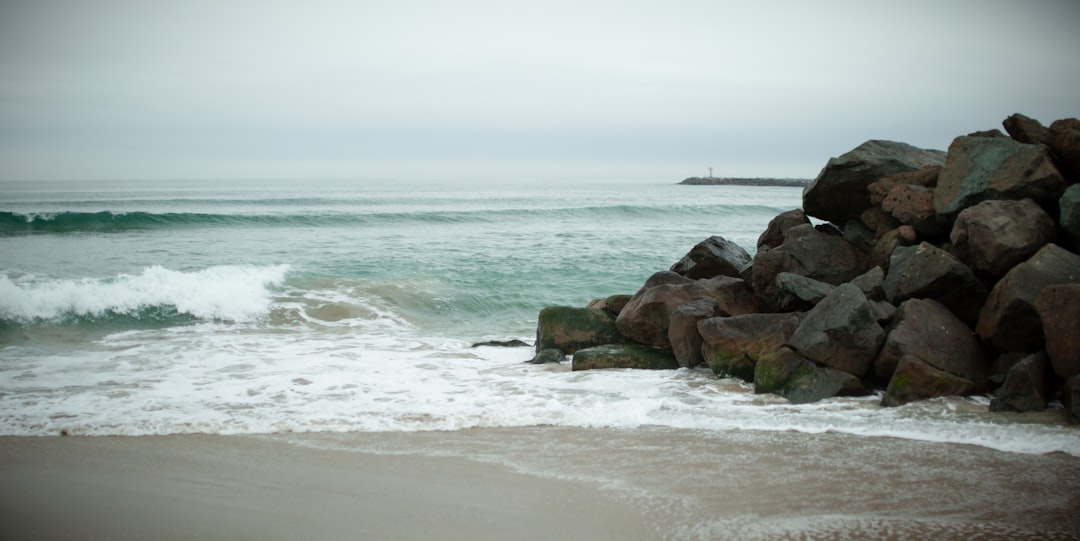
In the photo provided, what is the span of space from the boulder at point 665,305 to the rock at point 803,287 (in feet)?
2.16

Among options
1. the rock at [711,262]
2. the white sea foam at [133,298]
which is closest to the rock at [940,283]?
the rock at [711,262]

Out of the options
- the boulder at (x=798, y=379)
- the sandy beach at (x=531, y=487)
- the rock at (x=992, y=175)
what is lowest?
the sandy beach at (x=531, y=487)

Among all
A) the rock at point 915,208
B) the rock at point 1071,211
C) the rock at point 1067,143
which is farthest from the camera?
the rock at point 915,208

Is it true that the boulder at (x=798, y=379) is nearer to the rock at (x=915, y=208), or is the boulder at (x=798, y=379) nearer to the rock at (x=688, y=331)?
the rock at (x=688, y=331)

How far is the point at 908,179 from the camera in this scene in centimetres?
776

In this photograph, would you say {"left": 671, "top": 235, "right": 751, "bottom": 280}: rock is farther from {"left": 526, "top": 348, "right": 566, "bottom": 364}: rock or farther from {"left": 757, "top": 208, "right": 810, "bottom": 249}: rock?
{"left": 526, "top": 348, "right": 566, "bottom": 364}: rock

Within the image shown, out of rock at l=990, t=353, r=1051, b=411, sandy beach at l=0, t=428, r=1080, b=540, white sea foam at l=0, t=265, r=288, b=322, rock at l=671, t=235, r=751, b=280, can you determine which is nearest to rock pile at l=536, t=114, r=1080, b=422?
rock at l=990, t=353, r=1051, b=411

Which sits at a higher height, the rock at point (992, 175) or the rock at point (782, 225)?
the rock at point (992, 175)

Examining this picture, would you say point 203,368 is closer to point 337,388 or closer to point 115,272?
point 337,388

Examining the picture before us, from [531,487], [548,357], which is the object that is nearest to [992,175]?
[548,357]

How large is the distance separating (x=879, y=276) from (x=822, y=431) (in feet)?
7.70

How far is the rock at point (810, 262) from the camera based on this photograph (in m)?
7.57

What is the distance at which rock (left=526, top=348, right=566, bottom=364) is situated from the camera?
806cm

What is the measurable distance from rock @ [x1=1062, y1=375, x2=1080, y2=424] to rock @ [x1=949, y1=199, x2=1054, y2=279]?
5.20 feet
